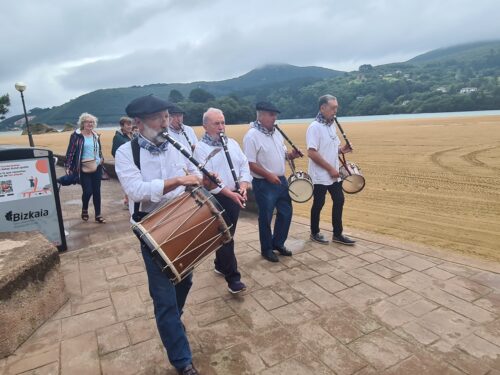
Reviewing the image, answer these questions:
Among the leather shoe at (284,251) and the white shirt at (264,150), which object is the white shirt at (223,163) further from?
the leather shoe at (284,251)

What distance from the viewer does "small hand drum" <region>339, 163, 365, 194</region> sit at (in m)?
4.82

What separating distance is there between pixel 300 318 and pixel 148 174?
1.79 metres

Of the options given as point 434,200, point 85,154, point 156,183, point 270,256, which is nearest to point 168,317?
point 156,183

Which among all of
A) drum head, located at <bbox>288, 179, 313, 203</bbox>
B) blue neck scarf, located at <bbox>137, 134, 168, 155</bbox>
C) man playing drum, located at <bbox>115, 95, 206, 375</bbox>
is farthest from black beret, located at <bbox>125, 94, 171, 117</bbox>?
drum head, located at <bbox>288, 179, 313, 203</bbox>

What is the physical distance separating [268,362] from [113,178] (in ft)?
30.8

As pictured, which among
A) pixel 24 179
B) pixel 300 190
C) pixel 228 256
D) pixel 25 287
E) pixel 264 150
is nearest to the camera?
pixel 25 287

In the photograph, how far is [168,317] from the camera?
2410 millimetres

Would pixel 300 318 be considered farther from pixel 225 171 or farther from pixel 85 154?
pixel 85 154

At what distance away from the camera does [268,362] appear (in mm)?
2568

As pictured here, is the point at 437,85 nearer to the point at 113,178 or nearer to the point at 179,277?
the point at 113,178

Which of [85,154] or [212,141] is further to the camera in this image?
[85,154]

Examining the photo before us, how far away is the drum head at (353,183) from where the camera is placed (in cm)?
482

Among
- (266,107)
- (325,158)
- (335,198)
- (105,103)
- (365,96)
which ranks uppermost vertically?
(105,103)

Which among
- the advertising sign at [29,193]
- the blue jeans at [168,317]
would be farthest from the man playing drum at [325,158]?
the advertising sign at [29,193]
